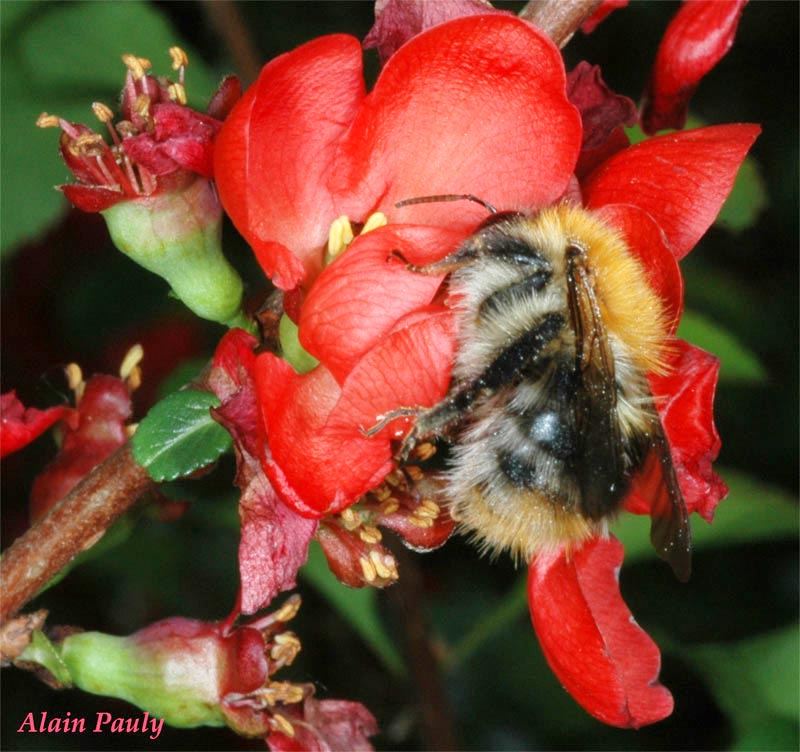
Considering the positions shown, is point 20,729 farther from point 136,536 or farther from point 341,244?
point 341,244

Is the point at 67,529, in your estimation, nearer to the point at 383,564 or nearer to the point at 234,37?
the point at 383,564

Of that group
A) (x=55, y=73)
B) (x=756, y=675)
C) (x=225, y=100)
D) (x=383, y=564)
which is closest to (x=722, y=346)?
(x=756, y=675)

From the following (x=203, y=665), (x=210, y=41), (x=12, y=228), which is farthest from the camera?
(x=210, y=41)

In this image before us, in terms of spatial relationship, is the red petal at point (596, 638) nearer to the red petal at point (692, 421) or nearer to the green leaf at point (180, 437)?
the red petal at point (692, 421)

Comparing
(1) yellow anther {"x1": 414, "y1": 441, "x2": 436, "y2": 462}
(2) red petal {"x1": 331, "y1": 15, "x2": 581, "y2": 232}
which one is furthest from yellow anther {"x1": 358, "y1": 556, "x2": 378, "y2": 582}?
(2) red petal {"x1": 331, "y1": 15, "x2": 581, "y2": 232}

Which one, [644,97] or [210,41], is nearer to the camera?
[644,97]

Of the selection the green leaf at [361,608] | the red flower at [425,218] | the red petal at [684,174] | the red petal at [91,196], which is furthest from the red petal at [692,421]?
the green leaf at [361,608]

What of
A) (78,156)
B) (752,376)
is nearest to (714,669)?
(752,376)
